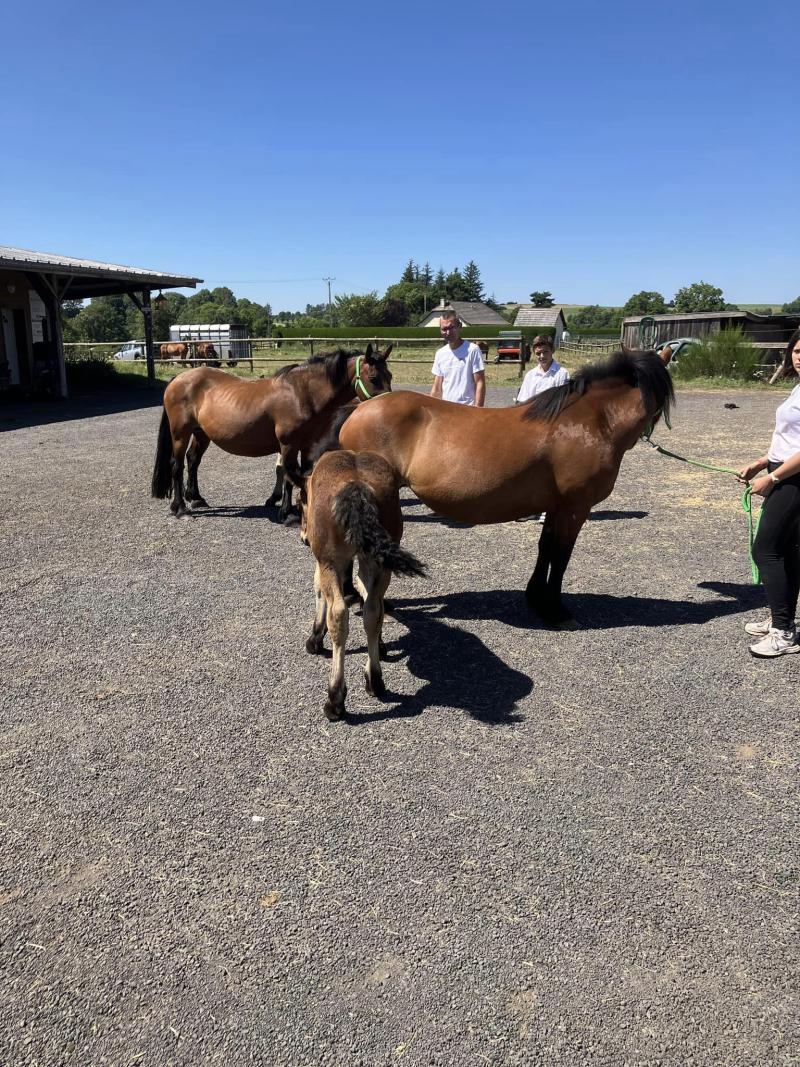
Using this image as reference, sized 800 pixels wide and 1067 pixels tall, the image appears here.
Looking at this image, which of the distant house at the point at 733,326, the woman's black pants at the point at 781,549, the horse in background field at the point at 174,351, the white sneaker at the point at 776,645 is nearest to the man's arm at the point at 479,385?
the woman's black pants at the point at 781,549

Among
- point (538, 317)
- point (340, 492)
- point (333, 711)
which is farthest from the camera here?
point (538, 317)

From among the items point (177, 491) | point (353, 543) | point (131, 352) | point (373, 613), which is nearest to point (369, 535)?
point (353, 543)

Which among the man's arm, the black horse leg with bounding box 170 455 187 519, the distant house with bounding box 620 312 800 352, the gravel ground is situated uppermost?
the distant house with bounding box 620 312 800 352

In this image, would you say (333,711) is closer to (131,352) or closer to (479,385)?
(479,385)

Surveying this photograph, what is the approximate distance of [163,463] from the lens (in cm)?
770

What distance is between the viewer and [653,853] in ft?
8.46

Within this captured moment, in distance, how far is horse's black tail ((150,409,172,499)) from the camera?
7488mm

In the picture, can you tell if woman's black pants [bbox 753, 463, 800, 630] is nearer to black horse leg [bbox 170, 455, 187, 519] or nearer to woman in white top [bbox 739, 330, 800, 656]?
woman in white top [bbox 739, 330, 800, 656]

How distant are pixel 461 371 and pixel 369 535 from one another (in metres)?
4.01

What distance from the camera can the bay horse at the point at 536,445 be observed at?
4.53m

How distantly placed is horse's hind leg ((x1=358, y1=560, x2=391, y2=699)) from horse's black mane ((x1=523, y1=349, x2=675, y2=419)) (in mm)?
1896

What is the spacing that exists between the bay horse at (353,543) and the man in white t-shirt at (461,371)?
10.6ft

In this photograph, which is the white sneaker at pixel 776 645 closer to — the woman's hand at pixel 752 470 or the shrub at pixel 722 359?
the woman's hand at pixel 752 470

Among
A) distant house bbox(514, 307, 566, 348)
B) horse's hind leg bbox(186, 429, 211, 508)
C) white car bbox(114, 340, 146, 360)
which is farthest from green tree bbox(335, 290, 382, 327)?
horse's hind leg bbox(186, 429, 211, 508)
